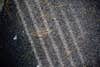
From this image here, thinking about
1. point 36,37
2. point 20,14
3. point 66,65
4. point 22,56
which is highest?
point 20,14

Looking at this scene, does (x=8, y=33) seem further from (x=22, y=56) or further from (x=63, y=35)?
(x=63, y=35)

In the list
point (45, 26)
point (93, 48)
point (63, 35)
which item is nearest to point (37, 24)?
point (45, 26)

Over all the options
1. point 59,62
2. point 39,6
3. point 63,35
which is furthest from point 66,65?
point 39,6

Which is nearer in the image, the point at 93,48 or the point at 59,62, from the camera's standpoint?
the point at 59,62

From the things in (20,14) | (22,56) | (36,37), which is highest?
(20,14)

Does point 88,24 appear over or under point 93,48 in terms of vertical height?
over

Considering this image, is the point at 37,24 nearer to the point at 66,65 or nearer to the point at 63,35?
the point at 63,35
